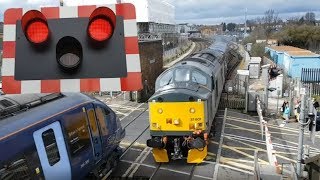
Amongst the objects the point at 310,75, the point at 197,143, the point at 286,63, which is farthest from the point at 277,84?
the point at 197,143

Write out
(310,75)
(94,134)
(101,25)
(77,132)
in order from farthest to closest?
1. (310,75)
2. (94,134)
3. (77,132)
4. (101,25)

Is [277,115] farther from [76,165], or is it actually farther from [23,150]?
[23,150]

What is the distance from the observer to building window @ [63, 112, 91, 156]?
809 cm

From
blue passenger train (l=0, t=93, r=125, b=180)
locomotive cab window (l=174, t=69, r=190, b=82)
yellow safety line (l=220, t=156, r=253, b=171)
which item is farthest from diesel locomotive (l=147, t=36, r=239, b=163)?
blue passenger train (l=0, t=93, r=125, b=180)

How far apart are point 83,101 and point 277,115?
13.7m

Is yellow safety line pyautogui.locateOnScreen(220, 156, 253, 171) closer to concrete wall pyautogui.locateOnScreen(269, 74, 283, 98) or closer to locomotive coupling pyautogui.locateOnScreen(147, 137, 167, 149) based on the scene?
locomotive coupling pyautogui.locateOnScreen(147, 137, 167, 149)

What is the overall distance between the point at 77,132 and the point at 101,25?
5396 mm

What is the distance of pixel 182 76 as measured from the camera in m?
13.7

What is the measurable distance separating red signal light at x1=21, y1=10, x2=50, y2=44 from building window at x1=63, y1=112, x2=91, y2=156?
15.4ft

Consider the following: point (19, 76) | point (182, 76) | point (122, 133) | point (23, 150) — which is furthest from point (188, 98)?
point (19, 76)

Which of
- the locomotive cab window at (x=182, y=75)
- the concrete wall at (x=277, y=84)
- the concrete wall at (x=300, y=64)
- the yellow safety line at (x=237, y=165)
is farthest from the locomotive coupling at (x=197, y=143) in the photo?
the concrete wall at (x=300, y=64)

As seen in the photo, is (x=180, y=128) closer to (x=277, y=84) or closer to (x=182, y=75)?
(x=182, y=75)

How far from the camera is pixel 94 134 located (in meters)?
9.48

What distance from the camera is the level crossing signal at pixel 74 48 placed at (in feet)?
11.3
